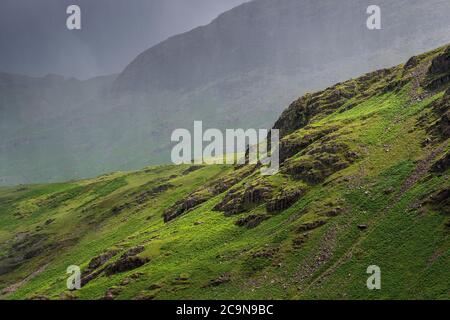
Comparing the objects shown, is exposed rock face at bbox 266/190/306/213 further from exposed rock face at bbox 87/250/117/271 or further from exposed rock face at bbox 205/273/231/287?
exposed rock face at bbox 87/250/117/271

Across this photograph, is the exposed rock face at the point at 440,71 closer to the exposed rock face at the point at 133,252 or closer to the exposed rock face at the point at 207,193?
the exposed rock face at the point at 207,193

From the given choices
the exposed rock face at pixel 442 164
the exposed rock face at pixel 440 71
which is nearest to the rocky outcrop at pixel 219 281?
the exposed rock face at pixel 442 164

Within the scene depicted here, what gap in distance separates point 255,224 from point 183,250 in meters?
18.1

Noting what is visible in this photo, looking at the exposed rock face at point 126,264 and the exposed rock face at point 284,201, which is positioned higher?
the exposed rock face at point 284,201

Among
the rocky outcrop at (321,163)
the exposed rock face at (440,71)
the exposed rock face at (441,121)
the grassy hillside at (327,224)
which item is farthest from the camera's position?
the exposed rock face at (440,71)

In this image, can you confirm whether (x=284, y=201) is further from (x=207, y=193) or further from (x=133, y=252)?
(x=207, y=193)

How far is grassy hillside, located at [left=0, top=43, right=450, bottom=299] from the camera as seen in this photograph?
8731cm

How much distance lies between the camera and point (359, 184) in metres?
112

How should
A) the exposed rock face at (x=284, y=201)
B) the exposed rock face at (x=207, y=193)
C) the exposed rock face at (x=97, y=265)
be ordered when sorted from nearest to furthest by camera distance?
the exposed rock face at (x=284, y=201) < the exposed rock face at (x=97, y=265) < the exposed rock face at (x=207, y=193)

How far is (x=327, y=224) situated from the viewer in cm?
10319

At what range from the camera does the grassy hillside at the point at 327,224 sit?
286ft

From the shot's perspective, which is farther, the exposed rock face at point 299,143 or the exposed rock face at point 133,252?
the exposed rock face at point 299,143

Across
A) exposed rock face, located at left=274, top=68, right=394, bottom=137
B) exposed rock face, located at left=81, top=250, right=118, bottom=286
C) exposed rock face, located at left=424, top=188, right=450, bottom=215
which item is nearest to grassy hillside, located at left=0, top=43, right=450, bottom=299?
exposed rock face, located at left=424, top=188, right=450, bottom=215
